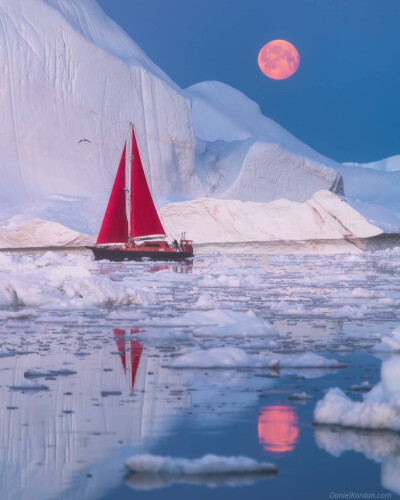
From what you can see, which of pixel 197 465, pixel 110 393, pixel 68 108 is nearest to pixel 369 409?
pixel 197 465

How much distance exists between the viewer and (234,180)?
1742 inches

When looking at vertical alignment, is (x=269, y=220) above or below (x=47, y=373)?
above

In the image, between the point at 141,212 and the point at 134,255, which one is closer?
the point at 134,255

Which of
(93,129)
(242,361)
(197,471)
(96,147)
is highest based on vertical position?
(93,129)

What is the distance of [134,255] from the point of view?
26281mm

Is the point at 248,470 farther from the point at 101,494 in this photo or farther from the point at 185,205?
the point at 185,205

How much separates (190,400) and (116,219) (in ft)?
79.2

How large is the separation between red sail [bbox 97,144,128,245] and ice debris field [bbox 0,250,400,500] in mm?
20130

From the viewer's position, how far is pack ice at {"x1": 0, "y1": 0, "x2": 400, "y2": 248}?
33.5 m

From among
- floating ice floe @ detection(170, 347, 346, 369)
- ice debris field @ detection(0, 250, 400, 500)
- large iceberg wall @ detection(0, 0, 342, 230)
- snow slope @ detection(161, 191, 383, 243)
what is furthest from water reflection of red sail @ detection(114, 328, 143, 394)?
large iceberg wall @ detection(0, 0, 342, 230)

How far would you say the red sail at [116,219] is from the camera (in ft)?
88.4

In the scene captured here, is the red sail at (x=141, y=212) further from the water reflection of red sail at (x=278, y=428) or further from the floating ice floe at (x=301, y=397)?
the water reflection of red sail at (x=278, y=428)

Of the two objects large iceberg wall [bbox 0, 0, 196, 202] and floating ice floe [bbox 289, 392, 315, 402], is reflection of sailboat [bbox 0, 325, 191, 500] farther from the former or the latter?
large iceberg wall [bbox 0, 0, 196, 202]

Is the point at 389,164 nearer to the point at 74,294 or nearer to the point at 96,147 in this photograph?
the point at 96,147
